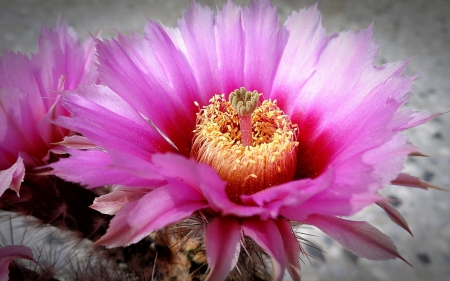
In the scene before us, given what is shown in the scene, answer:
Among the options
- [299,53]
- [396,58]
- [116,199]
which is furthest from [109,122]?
[396,58]

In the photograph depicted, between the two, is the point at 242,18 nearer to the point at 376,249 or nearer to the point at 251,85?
the point at 251,85

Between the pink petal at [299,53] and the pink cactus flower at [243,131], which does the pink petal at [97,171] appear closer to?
the pink cactus flower at [243,131]

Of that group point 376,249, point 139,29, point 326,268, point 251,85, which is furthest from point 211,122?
point 139,29

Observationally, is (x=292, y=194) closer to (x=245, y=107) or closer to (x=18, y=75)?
Answer: (x=245, y=107)

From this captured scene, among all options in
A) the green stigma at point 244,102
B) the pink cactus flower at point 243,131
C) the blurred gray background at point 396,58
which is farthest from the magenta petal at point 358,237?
the blurred gray background at point 396,58

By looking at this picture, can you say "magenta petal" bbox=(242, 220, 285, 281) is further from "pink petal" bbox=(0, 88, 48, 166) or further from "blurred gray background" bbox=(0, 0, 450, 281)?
"blurred gray background" bbox=(0, 0, 450, 281)

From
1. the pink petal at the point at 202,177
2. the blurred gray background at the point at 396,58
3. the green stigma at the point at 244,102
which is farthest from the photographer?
the blurred gray background at the point at 396,58
